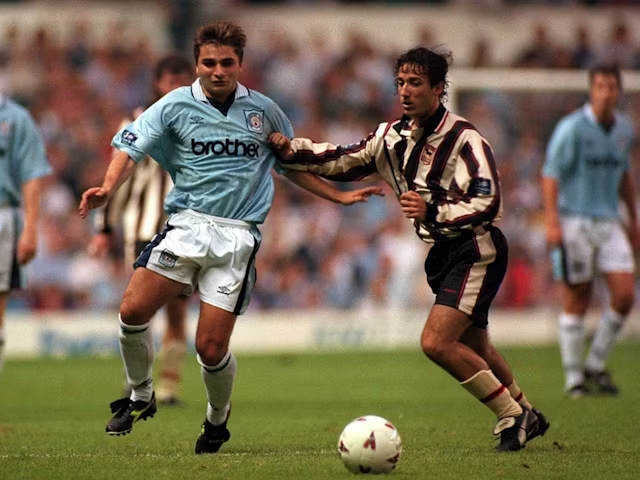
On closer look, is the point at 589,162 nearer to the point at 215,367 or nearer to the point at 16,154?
the point at 16,154

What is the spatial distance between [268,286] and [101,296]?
2.46 meters

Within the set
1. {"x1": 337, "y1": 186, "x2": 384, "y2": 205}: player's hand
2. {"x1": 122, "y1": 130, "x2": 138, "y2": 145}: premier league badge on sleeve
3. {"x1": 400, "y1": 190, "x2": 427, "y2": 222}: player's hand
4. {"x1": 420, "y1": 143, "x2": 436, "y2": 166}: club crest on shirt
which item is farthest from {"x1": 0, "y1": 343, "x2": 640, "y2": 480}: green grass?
{"x1": 122, "y1": 130, "x2": 138, "y2": 145}: premier league badge on sleeve

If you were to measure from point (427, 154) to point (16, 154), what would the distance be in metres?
3.86

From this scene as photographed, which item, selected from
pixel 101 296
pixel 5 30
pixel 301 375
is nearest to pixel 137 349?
pixel 301 375

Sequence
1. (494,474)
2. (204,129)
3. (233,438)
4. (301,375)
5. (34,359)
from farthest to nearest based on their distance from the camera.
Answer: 1. (34,359)
2. (301,375)
3. (233,438)
4. (204,129)
5. (494,474)

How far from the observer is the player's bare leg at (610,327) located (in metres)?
11.0

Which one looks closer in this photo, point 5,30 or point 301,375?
point 301,375

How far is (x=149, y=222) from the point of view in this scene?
10.2 meters

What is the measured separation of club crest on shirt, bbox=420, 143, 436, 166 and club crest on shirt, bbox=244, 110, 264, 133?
924mm

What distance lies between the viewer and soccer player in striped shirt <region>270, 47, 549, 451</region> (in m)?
6.92

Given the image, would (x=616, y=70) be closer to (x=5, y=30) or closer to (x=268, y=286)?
(x=268, y=286)

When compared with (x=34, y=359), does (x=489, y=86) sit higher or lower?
higher

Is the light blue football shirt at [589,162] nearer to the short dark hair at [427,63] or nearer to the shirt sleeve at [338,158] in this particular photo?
the shirt sleeve at [338,158]

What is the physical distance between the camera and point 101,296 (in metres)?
17.0
